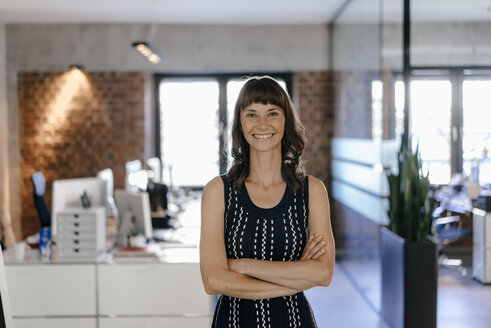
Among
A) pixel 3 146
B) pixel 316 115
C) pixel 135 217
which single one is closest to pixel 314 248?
pixel 135 217

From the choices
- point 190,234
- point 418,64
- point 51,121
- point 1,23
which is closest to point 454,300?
point 418,64

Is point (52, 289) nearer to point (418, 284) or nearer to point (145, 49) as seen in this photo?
point (418, 284)

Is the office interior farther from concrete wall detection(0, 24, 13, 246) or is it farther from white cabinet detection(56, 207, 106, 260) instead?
white cabinet detection(56, 207, 106, 260)

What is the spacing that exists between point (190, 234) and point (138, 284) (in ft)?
3.98

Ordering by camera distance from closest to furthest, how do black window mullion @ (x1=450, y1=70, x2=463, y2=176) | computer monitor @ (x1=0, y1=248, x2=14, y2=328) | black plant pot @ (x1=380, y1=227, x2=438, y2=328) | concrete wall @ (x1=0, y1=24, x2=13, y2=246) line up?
computer monitor @ (x1=0, y1=248, x2=14, y2=328) → black plant pot @ (x1=380, y1=227, x2=438, y2=328) → black window mullion @ (x1=450, y1=70, x2=463, y2=176) → concrete wall @ (x1=0, y1=24, x2=13, y2=246)

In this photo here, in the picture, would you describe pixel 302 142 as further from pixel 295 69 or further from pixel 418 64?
pixel 295 69

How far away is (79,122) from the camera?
7070mm

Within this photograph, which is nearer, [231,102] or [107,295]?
[107,295]

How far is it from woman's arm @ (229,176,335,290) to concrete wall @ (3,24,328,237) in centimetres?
553

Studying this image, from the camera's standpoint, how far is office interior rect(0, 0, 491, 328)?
14.6 feet

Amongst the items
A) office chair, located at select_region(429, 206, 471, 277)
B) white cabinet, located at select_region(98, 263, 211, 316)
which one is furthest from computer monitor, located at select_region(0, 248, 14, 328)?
office chair, located at select_region(429, 206, 471, 277)

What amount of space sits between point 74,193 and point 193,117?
3.75m

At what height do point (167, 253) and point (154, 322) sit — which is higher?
point (167, 253)

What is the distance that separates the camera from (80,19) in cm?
691
